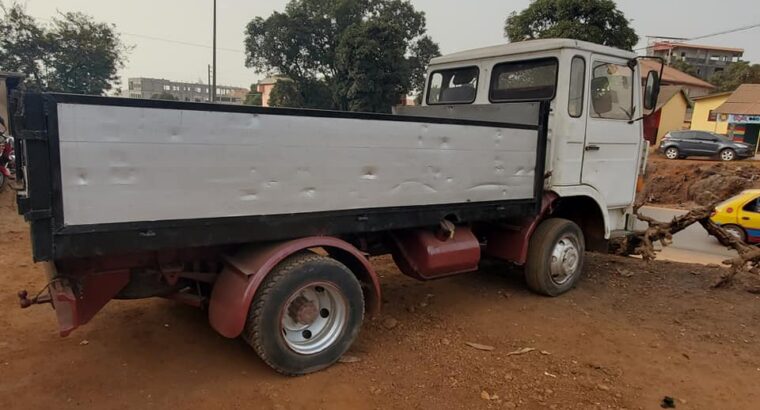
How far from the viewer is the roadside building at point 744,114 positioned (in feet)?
109

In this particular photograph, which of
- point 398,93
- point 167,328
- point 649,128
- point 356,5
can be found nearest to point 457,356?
point 167,328

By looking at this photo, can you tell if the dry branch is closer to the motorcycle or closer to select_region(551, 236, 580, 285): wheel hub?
select_region(551, 236, 580, 285): wheel hub

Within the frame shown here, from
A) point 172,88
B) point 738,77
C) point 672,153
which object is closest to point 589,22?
point 672,153

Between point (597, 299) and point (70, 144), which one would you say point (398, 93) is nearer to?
point (597, 299)

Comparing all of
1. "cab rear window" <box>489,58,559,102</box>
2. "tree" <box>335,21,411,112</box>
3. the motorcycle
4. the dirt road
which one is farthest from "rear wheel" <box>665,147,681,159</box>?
the motorcycle

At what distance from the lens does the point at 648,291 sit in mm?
5852

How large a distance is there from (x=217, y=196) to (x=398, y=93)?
29.8m

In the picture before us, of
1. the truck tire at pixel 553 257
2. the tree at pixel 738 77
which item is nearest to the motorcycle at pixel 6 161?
the truck tire at pixel 553 257

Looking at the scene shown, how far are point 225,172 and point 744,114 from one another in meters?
39.5

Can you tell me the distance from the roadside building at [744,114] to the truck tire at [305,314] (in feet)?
125

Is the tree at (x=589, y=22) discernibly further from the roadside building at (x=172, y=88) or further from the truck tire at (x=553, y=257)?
the roadside building at (x=172, y=88)

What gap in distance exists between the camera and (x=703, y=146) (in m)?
24.8

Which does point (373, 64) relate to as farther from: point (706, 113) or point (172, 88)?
point (172, 88)

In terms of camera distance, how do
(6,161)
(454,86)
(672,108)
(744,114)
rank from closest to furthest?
1. (454,86)
2. (6,161)
3. (744,114)
4. (672,108)
